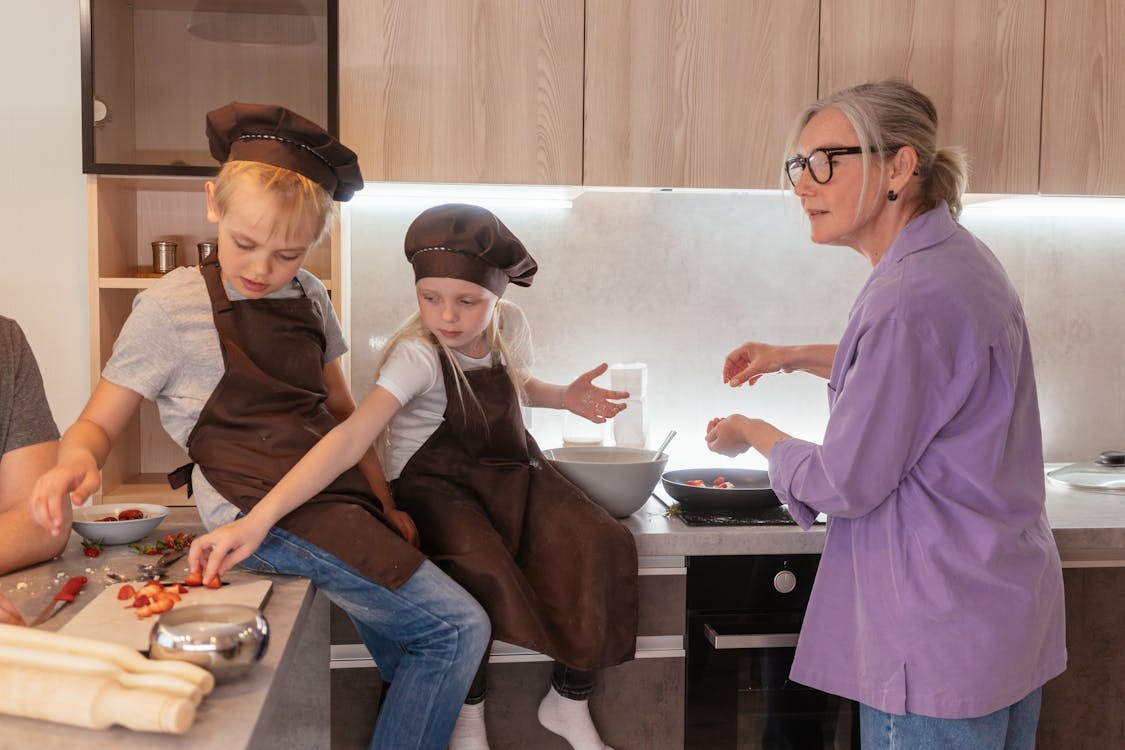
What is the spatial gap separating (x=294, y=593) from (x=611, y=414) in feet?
2.50

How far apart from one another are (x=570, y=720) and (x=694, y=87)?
1.28 meters

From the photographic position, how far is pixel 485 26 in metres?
1.96

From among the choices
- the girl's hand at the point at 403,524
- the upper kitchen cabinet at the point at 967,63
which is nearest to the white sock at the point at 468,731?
the girl's hand at the point at 403,524

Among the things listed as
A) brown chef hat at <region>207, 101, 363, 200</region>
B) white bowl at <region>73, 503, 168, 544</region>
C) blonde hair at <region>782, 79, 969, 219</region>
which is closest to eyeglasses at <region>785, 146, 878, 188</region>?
blonde hair at <region>782, 79, 969, 219</region>

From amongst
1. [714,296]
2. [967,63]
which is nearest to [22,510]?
[714,296]

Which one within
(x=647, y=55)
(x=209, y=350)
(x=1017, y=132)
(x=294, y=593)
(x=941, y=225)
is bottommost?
(x=294, y=593)

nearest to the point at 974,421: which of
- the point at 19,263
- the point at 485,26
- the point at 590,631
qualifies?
the point at 590,631

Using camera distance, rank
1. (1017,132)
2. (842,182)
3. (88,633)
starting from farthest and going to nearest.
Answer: (1017,132)
(842,182)
(88,633)

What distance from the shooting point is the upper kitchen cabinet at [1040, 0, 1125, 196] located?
2.11 metres

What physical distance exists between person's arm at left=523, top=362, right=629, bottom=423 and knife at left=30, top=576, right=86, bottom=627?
897mm

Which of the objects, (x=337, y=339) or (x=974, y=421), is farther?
(x=337, y=339)

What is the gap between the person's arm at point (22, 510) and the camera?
1.39 metres

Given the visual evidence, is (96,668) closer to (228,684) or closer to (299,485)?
(228,684)

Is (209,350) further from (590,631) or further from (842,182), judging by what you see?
(842,182)
